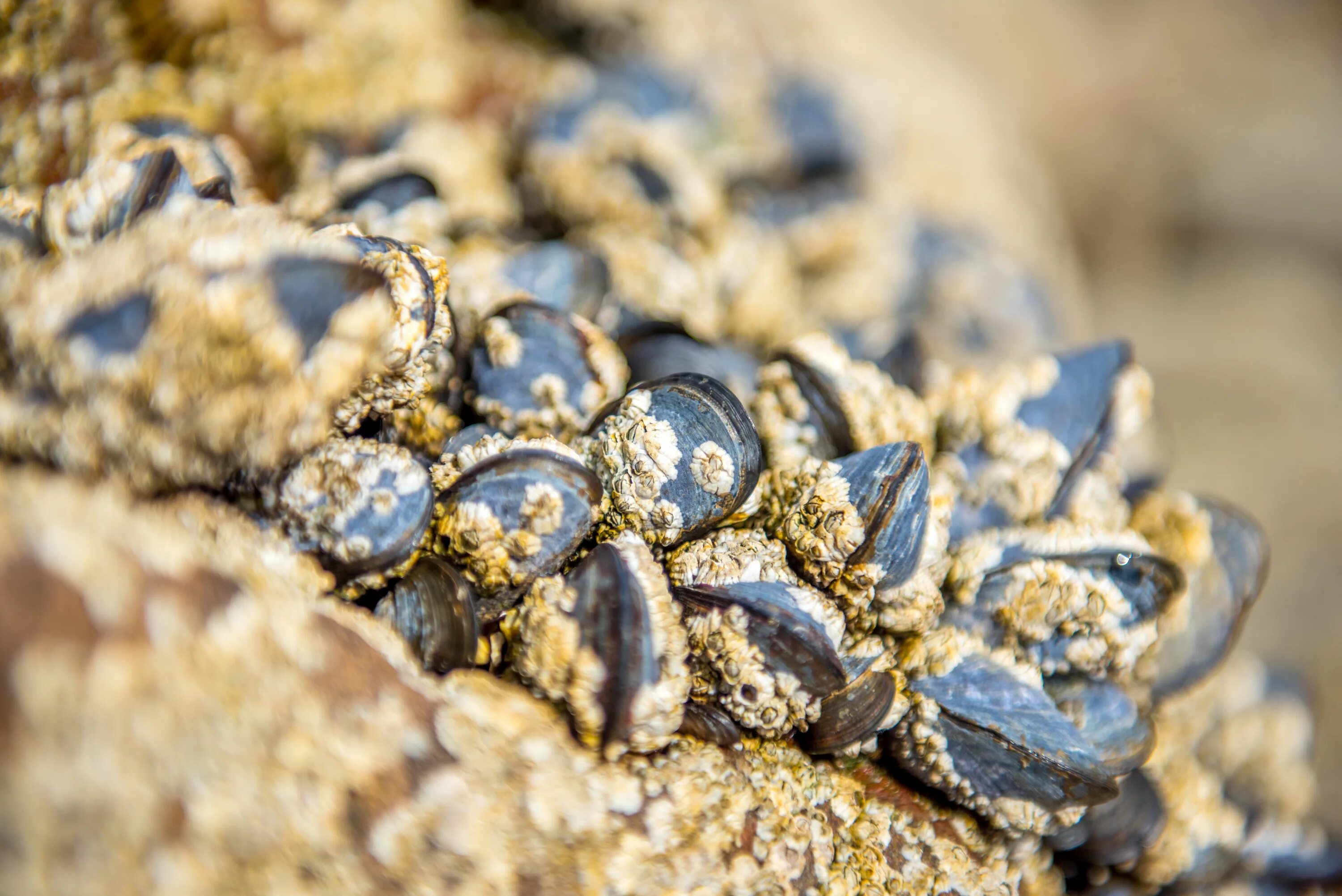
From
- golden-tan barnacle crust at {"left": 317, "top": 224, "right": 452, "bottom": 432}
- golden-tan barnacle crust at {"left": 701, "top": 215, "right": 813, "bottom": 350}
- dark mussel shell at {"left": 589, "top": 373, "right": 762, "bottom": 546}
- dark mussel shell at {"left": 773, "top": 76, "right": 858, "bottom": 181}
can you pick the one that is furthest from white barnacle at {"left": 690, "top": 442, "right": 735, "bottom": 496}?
dark mussel shell at {"left": 773, "top": 76, "right": 858, "bottom": 181}

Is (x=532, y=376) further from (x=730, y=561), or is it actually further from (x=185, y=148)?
(x=185, y=148)

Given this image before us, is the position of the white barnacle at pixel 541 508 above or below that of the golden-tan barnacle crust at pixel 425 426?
above

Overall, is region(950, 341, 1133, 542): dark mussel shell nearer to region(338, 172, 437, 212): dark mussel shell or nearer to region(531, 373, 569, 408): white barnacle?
region(531, 373, 569, 408): white barnacle

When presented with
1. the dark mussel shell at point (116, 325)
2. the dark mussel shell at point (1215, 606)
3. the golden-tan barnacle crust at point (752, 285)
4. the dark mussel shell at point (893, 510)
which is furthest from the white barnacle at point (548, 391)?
the dark mussel shell at point (1215, 606)

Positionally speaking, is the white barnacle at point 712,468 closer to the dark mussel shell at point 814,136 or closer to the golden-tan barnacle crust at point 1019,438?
the golden-tan barnacle crust at point 1019,438

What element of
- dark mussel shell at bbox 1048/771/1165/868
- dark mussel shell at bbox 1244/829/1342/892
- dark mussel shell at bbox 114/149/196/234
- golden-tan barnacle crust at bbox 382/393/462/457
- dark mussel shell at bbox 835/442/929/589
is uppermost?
dark mussel shell at bbox 114/149/196/234

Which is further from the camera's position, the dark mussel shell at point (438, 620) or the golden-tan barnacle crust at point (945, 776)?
the golden-tan barnacle crust at point (945, 776)
